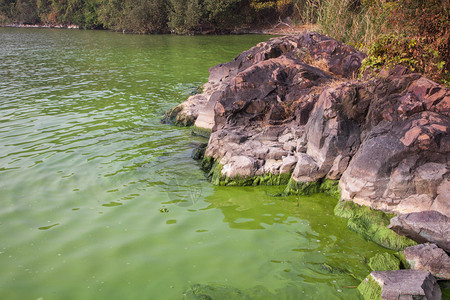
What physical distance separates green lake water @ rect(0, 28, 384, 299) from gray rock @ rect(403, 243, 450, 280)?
25.4 inches

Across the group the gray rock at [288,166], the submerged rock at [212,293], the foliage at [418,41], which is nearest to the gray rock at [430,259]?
the submerged rock at [212,293]

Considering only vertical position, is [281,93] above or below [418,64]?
below

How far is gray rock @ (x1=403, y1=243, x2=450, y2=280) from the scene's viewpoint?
15.8ft

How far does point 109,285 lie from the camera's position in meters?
4.85

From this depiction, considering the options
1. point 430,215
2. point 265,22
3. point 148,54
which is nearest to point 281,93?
point 430,215

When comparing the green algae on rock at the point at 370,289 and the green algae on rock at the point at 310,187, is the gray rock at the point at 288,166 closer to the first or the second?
the green algae on rock at the point at 310,187

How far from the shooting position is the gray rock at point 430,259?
482 centimetres

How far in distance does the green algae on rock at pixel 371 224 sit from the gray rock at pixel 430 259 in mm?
412

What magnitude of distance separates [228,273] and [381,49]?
6.36 m

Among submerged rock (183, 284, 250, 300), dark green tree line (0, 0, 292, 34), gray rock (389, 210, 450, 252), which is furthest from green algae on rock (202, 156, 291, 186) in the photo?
dark green tree line (0, 0, 292, 34)

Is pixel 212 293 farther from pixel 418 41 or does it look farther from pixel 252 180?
pixel 418 41

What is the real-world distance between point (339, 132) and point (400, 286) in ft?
11.8

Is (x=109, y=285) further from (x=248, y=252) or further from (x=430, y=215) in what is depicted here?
(x=430, y=215)

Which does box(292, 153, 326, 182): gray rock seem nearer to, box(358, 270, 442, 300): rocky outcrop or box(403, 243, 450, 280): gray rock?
box(403, 243, 450, 280): gray rock
